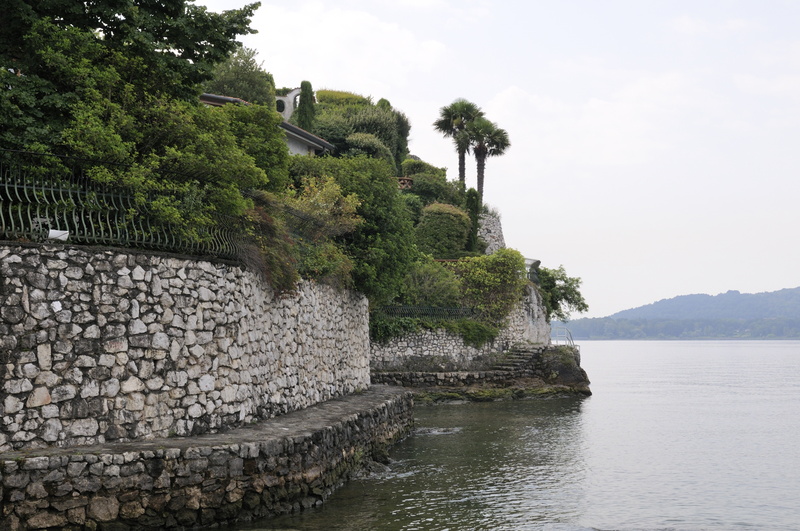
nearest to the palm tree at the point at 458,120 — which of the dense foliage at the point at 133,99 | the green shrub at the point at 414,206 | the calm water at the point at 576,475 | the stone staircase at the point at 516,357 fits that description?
the green shrub at the point at 414,206

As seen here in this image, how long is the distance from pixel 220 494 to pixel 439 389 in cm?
2808

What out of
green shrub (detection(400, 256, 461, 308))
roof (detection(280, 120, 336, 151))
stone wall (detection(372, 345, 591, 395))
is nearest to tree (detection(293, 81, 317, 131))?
roof (detection(280, 120, 336, 151))

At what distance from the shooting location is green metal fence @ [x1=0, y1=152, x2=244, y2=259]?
511 inches

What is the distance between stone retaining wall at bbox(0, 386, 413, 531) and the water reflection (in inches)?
23.8

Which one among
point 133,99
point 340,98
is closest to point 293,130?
point 133,99

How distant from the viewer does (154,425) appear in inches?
530

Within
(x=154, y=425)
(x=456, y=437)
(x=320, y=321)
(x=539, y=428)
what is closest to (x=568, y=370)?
(x=539, y=428)

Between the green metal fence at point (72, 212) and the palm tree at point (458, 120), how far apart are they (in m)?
57.9

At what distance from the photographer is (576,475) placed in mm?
20672

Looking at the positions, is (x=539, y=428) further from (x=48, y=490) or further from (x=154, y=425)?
(x=48, y=490)

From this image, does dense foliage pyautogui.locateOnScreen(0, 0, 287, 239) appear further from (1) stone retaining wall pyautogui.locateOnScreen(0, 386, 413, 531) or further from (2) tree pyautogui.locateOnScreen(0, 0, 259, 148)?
(1) stone retaining wall pyautogui.locateOnScreen(0, 386, 413, 531)

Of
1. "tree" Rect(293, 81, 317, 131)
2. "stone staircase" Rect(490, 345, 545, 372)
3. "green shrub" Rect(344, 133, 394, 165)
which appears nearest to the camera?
"stone staircase" Rect(490, 345, 545, 372)

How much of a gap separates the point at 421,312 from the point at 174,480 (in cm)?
3073

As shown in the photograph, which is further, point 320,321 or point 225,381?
point 320,321
